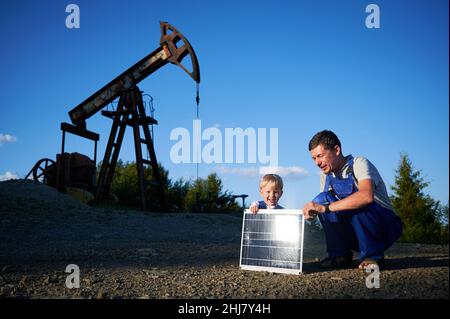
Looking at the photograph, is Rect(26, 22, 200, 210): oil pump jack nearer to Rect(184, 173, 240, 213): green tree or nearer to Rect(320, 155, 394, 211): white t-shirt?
Rect(184, 173, 240, 213): green tree

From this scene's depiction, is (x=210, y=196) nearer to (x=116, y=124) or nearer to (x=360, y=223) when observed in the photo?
(x=116, y=124)

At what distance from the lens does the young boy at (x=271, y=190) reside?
139 inches

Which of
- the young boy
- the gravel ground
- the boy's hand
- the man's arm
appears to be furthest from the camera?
the young boy

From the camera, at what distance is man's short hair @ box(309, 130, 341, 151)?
9.75 ft

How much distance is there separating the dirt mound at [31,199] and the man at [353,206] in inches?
313

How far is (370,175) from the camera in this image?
2.76 metres

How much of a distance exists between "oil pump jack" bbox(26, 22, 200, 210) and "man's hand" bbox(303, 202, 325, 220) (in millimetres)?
10163

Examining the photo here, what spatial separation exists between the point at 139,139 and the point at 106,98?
2.20 meters

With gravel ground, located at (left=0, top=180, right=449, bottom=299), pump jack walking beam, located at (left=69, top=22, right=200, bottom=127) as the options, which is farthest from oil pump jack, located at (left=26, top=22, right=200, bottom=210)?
gravel ground, located at (left=0, top=180, right=449, bottom=299)

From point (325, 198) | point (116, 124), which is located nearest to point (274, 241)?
point (325, 198)

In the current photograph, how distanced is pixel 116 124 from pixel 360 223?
38.6ft

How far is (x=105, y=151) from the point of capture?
1326 cm

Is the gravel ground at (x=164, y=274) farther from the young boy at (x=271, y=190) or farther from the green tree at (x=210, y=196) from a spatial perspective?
the green tree at (x=210, y=196)

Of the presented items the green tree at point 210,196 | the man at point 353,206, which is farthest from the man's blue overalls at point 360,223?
the green tree at point 210,196
